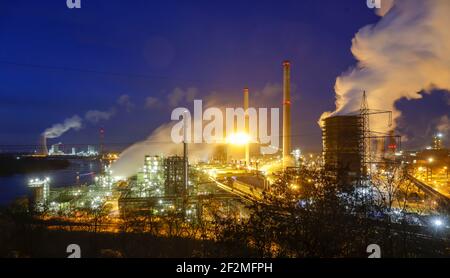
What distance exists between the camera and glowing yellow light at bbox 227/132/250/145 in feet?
123

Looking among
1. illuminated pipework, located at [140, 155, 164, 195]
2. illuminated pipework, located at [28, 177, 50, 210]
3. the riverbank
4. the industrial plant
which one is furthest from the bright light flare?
the riverbank

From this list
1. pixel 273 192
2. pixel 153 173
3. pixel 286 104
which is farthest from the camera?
pixel 286 104

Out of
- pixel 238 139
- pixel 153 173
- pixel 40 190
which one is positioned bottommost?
pixel 40 190

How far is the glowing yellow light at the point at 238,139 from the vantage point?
1478 inches

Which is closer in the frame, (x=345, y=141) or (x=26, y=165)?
(x=345, y=141)

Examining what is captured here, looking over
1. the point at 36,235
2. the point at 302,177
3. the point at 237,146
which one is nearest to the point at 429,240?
the point at 302,177

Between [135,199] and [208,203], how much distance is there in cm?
373

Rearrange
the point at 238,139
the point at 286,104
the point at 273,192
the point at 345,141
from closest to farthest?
the point at 273,192 < the point at 345,141 < the point at 286,104 < the point at 238,139

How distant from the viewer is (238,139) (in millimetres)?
39031

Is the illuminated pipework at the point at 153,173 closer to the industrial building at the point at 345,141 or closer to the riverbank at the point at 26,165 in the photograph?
the industrial building at the point at 345,141

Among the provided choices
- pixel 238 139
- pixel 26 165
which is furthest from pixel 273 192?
pixel 26 165

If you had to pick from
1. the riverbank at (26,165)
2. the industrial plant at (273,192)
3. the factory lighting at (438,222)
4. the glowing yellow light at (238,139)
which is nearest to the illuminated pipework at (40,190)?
the industrial plant at (273,192)

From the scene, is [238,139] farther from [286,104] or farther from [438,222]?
[438,222]
